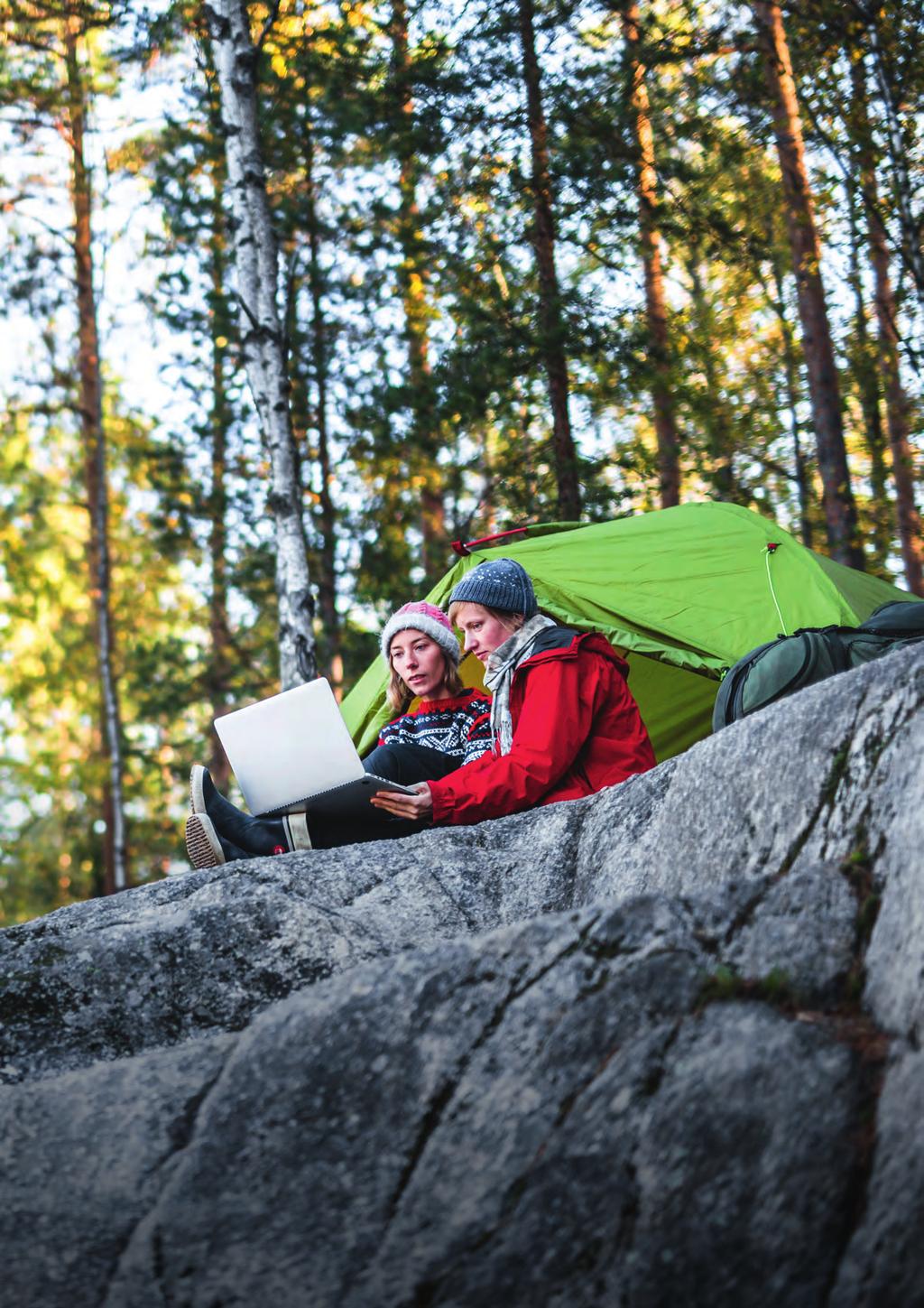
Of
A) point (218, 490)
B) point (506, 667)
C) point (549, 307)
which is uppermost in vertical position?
point (549, 307)

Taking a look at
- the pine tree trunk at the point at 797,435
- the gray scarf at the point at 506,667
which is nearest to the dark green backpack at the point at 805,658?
the gray scarf at the point at 506,667

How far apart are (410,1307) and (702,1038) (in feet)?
2.27

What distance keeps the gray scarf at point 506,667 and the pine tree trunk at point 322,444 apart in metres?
8.24

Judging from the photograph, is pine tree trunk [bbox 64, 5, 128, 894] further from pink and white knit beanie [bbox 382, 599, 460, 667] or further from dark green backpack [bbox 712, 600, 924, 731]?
dark green backpack [bbox 712, 600, 924, 731]

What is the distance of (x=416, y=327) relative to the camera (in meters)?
13.7

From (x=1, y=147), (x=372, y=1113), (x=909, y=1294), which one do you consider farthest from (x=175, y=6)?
(x=909, y=1294)

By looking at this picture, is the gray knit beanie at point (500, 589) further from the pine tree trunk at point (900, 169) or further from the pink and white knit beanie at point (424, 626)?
the pine tree trunk at point (900, 169)

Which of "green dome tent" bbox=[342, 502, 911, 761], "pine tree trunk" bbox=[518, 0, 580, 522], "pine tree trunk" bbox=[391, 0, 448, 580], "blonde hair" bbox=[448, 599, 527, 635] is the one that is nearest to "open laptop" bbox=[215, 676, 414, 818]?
A: "blonde hair" bbox=[448, 599, 527, 635]

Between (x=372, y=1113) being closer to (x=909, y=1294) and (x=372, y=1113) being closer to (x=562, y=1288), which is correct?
(x=562, y=1288)

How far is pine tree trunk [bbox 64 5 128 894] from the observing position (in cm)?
1364

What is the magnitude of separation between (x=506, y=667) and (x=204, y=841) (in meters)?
1.25

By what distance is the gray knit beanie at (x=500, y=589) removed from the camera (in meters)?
4.54

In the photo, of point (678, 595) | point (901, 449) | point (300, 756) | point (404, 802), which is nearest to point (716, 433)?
point (901, 449)

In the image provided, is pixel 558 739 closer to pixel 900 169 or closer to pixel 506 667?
pixel 506 667
